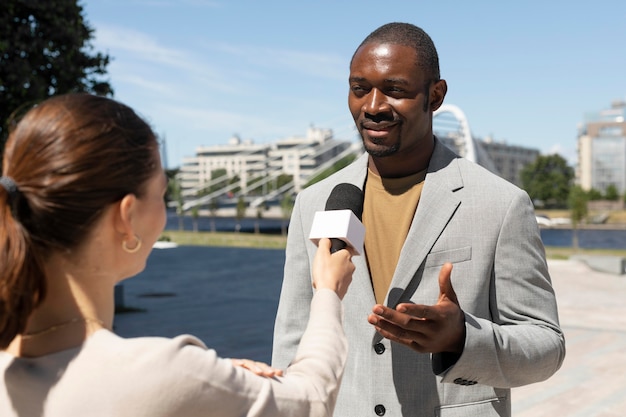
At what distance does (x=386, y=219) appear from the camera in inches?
93.3

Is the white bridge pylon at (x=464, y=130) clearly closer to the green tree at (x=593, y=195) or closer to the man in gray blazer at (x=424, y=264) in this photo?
the man in gray blazer at (x=424, y=264)

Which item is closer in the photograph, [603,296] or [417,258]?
[417,258]

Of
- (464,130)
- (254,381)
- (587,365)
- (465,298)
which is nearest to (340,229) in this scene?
(254,381)

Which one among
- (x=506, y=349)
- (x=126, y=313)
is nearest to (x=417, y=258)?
(x=506, y=349)

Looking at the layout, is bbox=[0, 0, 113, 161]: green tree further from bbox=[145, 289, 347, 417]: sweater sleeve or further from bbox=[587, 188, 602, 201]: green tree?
bbox=[587, 188, 602, 201]: green tree

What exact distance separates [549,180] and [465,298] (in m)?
121

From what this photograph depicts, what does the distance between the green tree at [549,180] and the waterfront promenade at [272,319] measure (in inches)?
3735

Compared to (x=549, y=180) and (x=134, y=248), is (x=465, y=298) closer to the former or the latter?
(x=134, y=248)

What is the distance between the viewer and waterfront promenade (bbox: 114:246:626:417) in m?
8.66

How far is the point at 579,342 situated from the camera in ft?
39.1

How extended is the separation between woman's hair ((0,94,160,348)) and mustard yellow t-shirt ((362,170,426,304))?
1.08 metres

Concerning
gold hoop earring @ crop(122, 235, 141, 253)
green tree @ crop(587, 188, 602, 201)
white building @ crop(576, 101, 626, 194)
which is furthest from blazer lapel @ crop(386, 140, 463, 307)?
white building @ crop(576, 101, 626, 194)

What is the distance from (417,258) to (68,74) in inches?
402

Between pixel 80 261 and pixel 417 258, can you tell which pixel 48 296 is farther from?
pixel 417 258
